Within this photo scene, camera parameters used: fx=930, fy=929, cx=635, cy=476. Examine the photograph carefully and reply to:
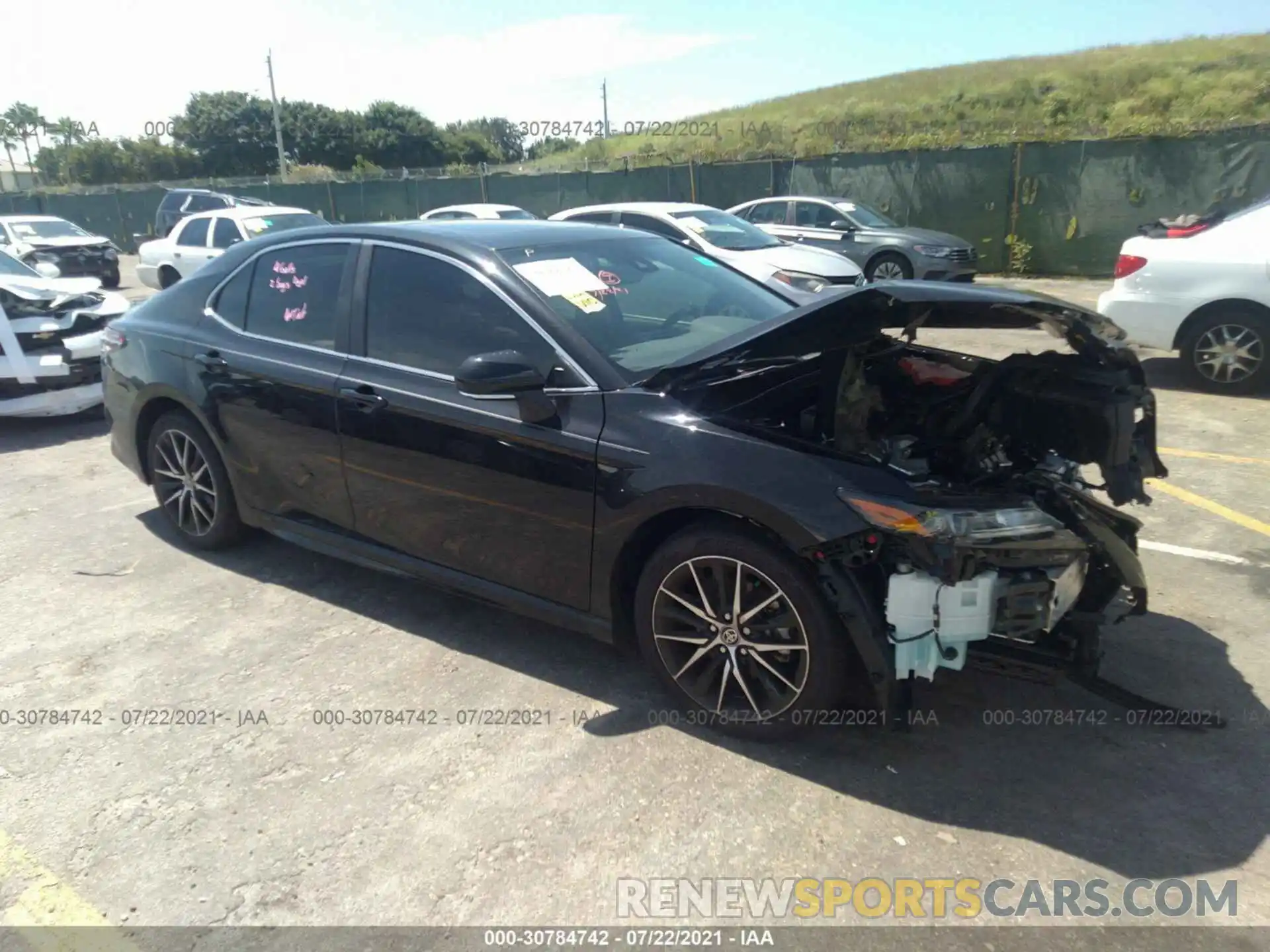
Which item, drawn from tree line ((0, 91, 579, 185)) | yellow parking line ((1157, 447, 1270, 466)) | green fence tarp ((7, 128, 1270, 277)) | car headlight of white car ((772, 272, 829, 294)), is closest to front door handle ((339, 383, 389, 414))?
yellow parking line ((1157, 447, 1270, 466))

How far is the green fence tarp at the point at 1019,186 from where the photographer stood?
47.7 ft

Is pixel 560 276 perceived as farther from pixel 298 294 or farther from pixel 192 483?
pixel 192 483

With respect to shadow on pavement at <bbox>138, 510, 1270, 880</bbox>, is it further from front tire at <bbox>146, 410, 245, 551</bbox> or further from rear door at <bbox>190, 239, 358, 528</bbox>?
front tire at <bbox>146, 410, 245, 551</bbox>

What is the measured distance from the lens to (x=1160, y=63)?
3934 centimetres

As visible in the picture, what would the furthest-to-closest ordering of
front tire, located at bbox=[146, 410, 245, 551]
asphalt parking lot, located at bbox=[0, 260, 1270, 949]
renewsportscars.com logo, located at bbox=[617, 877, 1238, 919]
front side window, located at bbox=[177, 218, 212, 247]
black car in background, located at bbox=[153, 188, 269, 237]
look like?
1. black car in background, located at bbox=[153, 188, 269, 237]
2. front side window, located at bbox=[177, 218, 212, 247]
3. front tire, located at bbox=[146, 410, 245, 551]
4. asphalt parking lot, located at bbox=[0, 260, 1270, 949]
5. renewsportscars.com logo, located at bbox=[617, 877, 1238, 919]

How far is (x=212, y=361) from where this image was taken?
4426 millimetres

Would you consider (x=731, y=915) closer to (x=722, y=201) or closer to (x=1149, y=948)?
(x=1149, y=948)

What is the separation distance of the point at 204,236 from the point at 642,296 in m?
11.4

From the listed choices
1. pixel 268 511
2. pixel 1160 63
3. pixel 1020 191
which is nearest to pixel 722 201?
pixel 1020 191

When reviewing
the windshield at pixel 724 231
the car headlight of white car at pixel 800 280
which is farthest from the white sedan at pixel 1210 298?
the windshield at pixel 724 231

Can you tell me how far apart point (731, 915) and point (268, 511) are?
2954 mm

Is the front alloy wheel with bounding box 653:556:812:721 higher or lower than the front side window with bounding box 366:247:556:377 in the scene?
lower

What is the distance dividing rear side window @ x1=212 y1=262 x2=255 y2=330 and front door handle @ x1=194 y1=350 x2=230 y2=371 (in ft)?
0.57

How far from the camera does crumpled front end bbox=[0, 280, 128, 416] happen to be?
24.0ft
